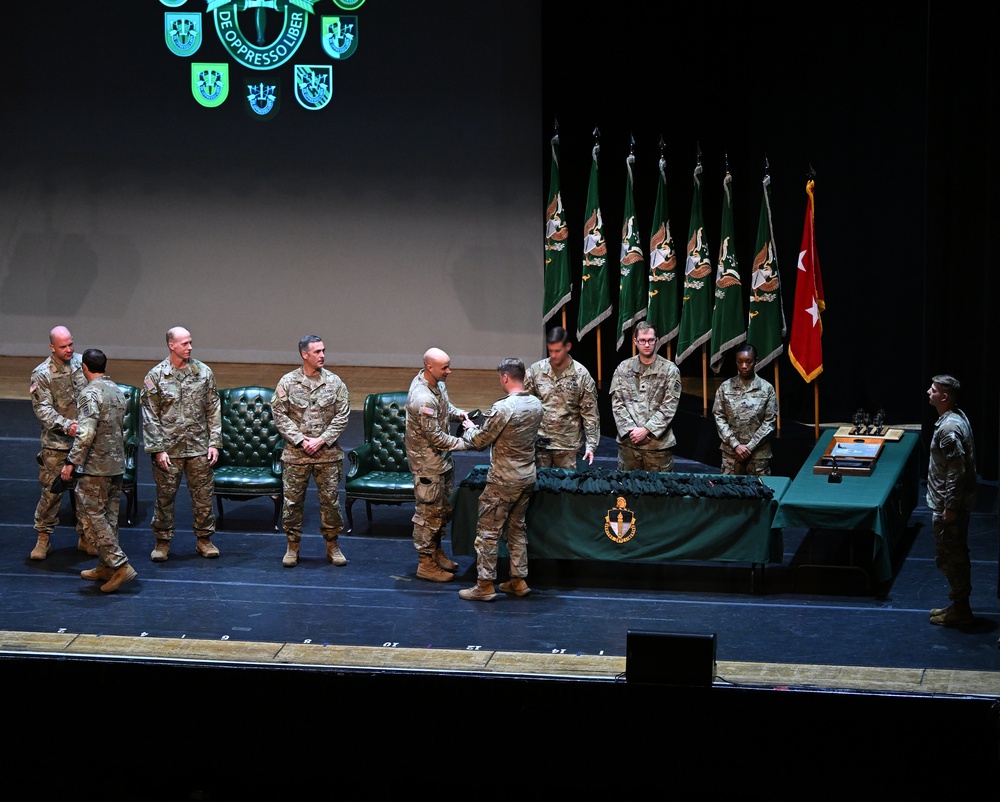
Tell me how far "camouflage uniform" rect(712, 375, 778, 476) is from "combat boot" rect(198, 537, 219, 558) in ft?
12.3

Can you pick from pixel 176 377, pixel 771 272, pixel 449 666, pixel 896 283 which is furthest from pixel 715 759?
pixel 896 283

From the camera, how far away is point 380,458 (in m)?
10.4

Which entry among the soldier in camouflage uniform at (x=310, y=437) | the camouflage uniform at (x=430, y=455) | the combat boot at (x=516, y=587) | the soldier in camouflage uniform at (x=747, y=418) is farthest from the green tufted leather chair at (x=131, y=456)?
the soldier in camouflage uniform at (x=747, y=418)

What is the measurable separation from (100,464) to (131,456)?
6.10 ft

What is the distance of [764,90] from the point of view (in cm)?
1478

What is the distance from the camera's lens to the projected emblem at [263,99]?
17734 millimetres

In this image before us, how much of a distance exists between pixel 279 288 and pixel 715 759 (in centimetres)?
1440

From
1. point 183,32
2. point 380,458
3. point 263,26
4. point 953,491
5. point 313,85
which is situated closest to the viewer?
point 953,491

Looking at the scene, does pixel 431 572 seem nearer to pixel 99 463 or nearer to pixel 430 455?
pixel 430 455

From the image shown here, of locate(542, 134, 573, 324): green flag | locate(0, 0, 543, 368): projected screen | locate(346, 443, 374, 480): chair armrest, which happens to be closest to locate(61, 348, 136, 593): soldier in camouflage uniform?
locate(346, 443, 374, 480): chair armrest

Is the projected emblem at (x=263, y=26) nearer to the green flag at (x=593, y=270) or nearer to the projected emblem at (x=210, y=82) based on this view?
the projected emblem at (x=210, y=82)

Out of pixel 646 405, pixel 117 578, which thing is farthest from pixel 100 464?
pixel 646 405

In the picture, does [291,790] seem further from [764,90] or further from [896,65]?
[764,90]

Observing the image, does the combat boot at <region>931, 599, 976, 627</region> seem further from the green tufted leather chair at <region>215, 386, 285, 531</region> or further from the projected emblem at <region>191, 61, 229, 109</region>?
the projected emblem at <region>191, 61, 229, 109</region>
